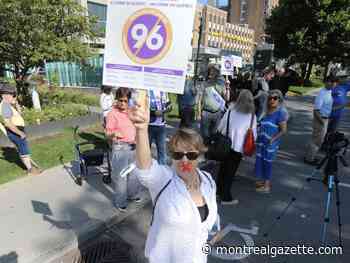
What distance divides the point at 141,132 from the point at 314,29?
3070 centimetres

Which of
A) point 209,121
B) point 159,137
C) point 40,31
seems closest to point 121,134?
point 159,137

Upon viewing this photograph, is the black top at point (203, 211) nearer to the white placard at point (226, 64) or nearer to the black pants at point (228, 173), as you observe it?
the black pants at point (228, 173)

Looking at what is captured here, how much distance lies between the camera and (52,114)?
9.23 metres

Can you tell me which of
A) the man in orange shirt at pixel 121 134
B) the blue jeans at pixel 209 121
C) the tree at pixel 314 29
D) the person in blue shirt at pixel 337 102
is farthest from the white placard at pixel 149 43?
the tree at pixel 314 29

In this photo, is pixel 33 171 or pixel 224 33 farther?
pixel 224 33

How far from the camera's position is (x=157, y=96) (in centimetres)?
536

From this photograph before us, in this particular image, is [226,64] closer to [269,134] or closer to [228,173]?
[269,134]

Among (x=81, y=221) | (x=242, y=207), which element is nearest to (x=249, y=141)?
(x=242, y=207)

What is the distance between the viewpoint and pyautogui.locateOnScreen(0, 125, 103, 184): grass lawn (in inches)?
237

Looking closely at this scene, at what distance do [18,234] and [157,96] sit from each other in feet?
9.48

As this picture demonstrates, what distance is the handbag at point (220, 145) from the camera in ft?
16.1

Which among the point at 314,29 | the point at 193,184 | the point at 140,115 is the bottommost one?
the point at 193,184

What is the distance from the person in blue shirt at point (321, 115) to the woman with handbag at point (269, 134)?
2.27 metres

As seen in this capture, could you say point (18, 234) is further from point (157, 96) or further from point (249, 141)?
point (249, 141)
